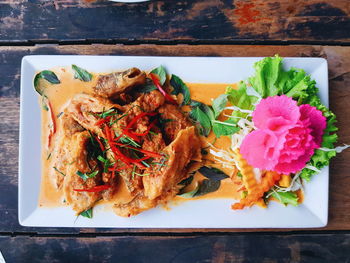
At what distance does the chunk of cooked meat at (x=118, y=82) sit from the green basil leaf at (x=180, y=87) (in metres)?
0.17

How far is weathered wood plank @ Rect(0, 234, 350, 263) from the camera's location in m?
2.34

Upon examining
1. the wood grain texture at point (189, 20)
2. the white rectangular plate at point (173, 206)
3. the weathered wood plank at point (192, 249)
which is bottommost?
the weathered wood plank at point (192, 249)

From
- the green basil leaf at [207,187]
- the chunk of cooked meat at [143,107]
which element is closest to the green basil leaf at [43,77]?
the chunk of cooked meat at [143,107]

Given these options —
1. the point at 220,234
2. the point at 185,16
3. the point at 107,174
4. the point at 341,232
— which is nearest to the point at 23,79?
the point at 107,174

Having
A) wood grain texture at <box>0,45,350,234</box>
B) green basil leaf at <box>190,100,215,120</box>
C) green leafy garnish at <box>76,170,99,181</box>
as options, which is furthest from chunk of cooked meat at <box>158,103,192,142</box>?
green leafy garnish at <box>76,170,99,181</box>

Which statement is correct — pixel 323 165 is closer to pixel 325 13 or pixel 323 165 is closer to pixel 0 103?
pixel 325 13

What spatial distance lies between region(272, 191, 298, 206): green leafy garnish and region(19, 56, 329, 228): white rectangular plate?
5cm

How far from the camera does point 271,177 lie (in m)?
2.12

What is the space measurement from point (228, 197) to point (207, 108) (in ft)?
1.72

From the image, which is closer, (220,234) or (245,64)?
(245,64)

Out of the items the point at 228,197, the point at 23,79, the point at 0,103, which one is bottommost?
the point at 228,197

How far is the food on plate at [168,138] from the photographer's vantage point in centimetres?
204

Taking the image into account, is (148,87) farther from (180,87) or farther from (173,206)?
(173,206)

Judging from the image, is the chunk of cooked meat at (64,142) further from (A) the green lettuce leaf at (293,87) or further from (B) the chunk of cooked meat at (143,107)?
(A) the green lettuce leaf at (293,87)
